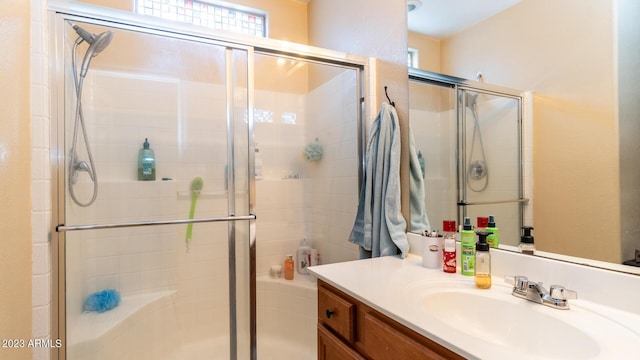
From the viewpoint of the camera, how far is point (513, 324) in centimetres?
86

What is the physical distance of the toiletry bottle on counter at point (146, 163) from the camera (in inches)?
73.2

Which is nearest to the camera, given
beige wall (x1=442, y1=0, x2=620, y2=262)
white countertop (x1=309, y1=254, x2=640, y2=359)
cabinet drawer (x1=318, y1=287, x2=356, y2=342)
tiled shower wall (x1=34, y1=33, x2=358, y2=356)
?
white countertop (x1=309, y1=254, x2=640, y2=359)

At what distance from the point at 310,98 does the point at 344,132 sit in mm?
552

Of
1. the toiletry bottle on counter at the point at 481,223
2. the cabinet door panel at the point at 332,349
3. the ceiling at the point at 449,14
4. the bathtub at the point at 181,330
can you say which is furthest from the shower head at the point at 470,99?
the bathtub at the point at 181,330

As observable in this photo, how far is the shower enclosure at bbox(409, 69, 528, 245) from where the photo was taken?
1.11m

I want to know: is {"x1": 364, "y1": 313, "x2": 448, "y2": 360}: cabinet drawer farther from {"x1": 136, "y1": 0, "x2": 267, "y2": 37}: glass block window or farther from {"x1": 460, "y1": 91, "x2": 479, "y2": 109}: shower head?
{"x1": 136, "y1": 0, "x2": 267, "y2": 37}: glass block window

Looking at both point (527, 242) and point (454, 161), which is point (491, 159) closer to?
point (454, 161)

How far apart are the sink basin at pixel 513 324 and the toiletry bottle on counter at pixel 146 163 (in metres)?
1.63

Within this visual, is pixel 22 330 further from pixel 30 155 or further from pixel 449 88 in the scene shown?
pixel 449 88

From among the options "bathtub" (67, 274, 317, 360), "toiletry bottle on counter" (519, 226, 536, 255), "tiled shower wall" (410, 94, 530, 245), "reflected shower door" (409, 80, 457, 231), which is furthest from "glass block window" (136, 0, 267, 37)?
"toiletry bottle on counter" (519, 226, 536, 255)

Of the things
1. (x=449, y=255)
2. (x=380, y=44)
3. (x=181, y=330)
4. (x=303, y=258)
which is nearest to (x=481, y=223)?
(x=449, y=255)

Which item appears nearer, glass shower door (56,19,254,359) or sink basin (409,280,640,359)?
sink basin (409,280,640,359)

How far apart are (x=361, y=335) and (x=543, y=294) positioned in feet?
1.70

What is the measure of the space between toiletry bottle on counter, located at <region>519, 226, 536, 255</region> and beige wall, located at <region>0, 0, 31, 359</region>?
1.67m
